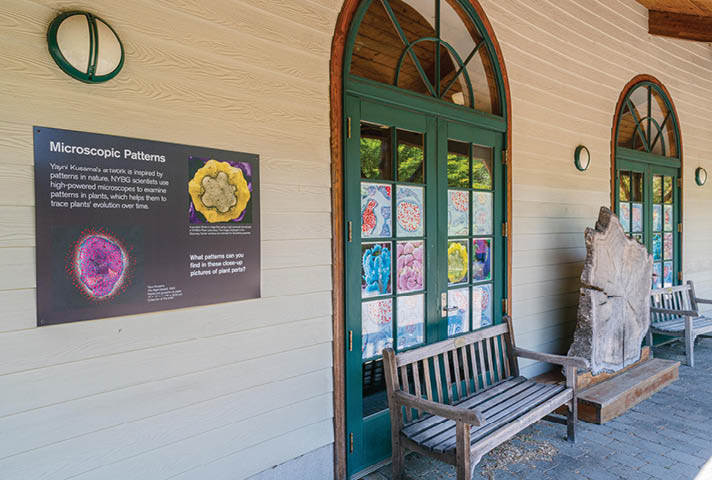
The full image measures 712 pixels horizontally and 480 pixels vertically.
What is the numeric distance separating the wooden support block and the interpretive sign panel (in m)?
2.79

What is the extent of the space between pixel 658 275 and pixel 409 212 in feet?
14.6

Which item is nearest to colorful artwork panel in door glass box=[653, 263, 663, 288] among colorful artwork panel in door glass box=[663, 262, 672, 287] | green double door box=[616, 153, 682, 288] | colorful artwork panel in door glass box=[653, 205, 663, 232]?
green double door box=[616, 153, 682, 288]

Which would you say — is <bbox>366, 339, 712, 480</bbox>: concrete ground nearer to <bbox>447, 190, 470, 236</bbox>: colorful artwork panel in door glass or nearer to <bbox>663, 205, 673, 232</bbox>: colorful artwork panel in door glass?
<bbox>447, 190, 470, 236</bbox>: colorful artwork panel in door glass

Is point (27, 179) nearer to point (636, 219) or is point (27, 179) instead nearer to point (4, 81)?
point (4, 81)

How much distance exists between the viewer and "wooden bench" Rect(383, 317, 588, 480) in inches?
88.7

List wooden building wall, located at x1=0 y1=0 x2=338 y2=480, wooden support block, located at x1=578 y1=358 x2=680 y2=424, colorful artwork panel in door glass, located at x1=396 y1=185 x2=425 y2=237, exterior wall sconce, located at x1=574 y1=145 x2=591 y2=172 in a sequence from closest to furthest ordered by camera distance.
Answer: wooden building wall, located at x1=0 y1=0 x2=338 y2=480 < colorful artwork panel in door glass, located at x1=396 y1=185 x2=425 y2=237 < wooden support block, located at x1=578 y1=358 x2=680 y2=424 < exterior wall sconce, located at x1=574 y1=145 x2=591 y2=172

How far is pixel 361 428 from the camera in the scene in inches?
106

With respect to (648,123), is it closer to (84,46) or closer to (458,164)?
(458,164)

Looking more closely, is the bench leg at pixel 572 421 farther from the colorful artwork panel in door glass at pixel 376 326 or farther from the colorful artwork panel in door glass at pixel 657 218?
the colorful artwork panel in door glass at pixel 657 218

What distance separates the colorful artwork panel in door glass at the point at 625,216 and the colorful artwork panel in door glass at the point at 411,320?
134 inches

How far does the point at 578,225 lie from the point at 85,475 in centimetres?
449

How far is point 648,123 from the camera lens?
5.45 metres

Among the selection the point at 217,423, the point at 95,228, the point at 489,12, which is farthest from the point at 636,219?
the point at 95,228

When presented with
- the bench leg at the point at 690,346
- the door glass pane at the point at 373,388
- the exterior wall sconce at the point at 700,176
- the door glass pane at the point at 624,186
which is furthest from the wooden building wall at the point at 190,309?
the exterior wall sconce at the point at 700,176
